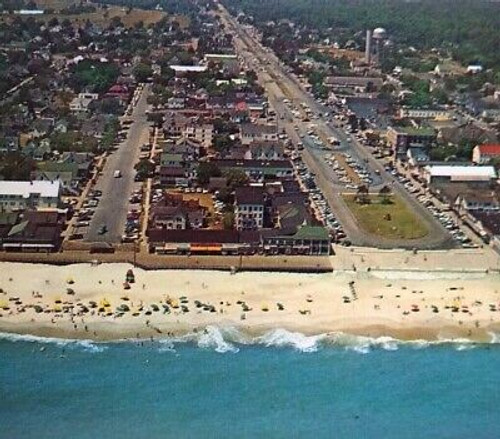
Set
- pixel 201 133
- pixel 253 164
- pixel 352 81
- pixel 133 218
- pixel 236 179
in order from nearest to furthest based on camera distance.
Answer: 1. pixel 133 218
2. pixel 236 179
3. pixel 253 164
4. pixel 201 133
5. pixel 352 81

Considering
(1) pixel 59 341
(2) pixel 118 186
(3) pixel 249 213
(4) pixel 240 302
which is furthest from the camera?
(2) pixel 118 186

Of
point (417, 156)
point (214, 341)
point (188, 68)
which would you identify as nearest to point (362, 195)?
point (417, 156)

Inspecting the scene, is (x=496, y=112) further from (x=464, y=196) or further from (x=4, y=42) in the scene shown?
(x=4, y=42)

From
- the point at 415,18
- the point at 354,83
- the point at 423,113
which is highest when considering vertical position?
the point at 415,18

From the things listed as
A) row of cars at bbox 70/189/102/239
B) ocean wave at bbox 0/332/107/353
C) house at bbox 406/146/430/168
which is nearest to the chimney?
house at bbox 406/146/430/168

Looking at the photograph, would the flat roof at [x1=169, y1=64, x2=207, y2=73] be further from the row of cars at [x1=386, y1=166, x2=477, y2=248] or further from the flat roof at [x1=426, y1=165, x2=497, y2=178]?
the flat roof at [x1=426, y1=165, x2=497, y2=178]

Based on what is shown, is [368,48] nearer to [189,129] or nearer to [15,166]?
[189,129]

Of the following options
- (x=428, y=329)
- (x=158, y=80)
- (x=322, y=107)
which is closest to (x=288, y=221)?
(x=428, y=329)

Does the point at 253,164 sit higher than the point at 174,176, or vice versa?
the point at 253,164

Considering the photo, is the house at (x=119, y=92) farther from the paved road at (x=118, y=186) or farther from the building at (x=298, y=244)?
the building at (x=298, y=244)
